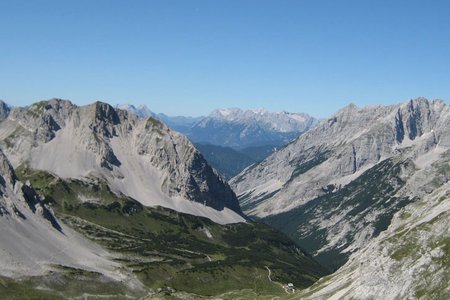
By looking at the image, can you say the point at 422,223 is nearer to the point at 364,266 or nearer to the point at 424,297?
the point at 364,266

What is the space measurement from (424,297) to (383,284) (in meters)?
14.4

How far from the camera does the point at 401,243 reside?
604 feet

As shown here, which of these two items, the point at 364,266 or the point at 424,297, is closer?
the point at 424,297

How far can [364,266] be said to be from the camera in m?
187

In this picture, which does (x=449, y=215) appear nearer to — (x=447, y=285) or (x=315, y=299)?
(x=447, y=285)

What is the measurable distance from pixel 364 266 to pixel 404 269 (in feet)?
53.3

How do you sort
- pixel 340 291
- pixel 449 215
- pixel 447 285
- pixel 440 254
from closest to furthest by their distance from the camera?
1. pixel 447 285
2. pixel 440 254
3. pixel 449 215
4. pixel 340 291

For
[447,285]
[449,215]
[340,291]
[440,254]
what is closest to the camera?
[447,285]

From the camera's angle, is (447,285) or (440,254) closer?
(447,285)

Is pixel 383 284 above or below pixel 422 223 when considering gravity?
below

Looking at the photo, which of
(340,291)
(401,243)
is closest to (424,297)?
(401,243)

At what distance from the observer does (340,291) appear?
196750 mm

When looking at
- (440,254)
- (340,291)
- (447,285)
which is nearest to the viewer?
(447,285)

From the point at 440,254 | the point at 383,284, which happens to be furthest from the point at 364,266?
the point at 440,254
